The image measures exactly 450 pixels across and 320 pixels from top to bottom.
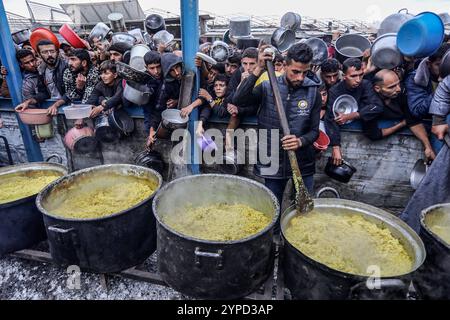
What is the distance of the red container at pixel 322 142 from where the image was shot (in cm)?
A: 327

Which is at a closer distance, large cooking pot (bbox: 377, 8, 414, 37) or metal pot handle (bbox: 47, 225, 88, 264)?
metal pot handle (bbox: 47, 225, 88, 264)

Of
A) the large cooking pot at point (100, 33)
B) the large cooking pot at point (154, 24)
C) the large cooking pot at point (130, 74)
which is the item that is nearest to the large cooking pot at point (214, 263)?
the large cooking pot at point (130, 74)

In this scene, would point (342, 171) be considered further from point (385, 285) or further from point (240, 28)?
point (240, 28)

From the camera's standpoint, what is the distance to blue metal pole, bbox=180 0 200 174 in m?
3.37

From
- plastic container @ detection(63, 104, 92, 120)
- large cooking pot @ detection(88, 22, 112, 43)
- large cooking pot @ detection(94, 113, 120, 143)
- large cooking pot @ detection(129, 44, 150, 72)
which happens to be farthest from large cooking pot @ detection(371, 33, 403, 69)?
large cooking pot @ detection(88, 22, 112, 43)

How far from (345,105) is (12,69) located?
4892 mm

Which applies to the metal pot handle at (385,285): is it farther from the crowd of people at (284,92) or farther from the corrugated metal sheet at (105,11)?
the corrugated metal sheet at (105,11)

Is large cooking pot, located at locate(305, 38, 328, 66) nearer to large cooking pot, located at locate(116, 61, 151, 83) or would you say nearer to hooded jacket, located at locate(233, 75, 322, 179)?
hooded jacket, located at locate(233, 75, 322, 179)

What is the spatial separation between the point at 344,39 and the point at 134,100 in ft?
12.1

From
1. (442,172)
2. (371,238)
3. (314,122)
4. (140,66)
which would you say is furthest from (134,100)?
(442,172)

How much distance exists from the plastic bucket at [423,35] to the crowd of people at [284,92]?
0.14 meters

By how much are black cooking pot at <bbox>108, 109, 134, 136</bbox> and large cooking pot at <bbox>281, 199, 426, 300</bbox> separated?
8.96 ft
